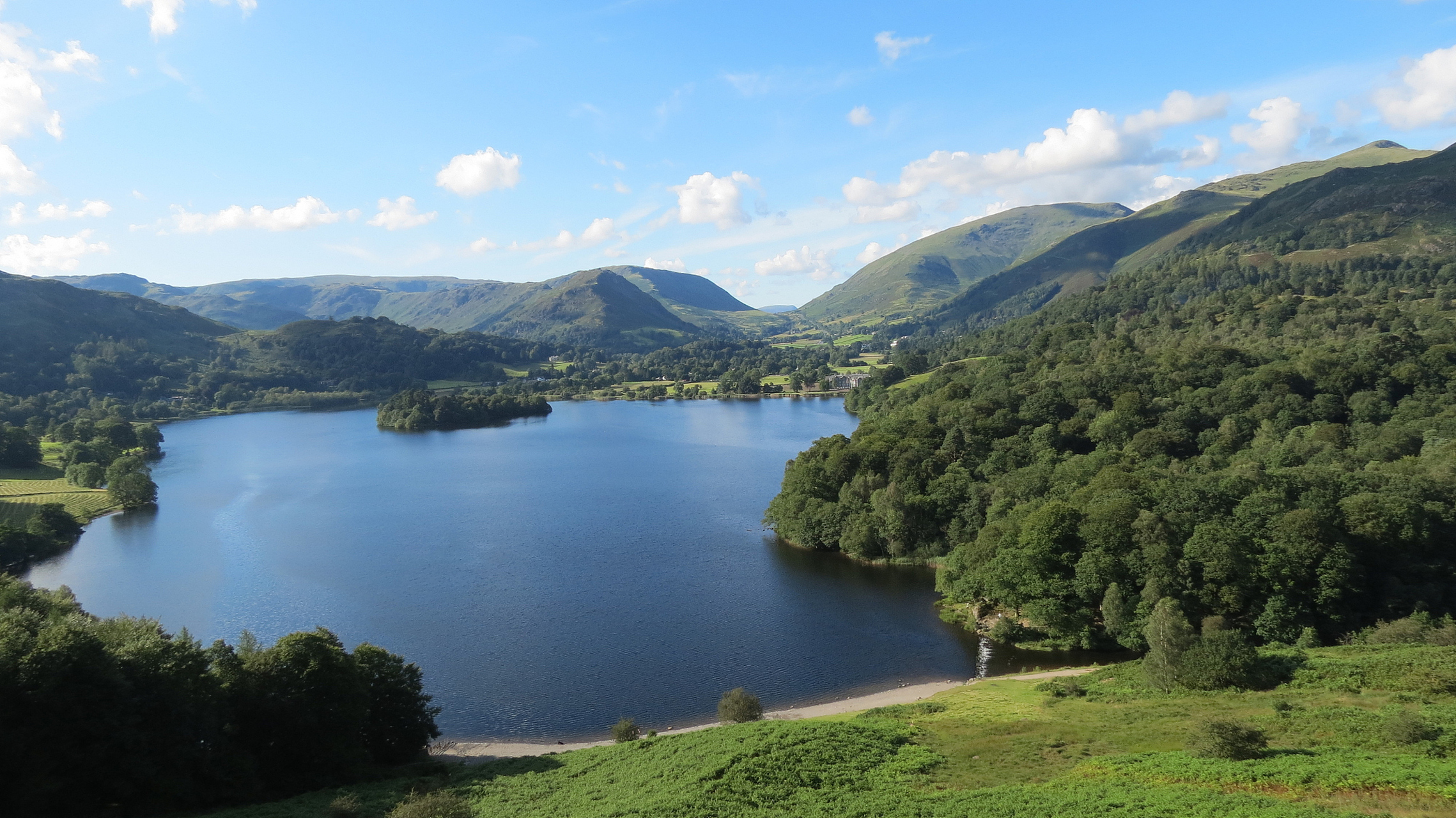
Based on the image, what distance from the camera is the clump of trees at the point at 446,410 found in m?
166

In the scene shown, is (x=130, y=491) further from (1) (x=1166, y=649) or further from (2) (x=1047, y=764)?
(1) (x=1166, y=649)

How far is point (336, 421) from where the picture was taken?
18062 centimetres

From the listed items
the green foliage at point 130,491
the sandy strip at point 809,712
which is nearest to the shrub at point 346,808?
the sandy strip at point 809,712

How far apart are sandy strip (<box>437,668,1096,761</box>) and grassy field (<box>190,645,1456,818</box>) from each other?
4188 millimetres

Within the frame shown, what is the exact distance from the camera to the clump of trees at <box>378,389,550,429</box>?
166250 millimetres

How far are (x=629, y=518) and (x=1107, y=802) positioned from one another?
6328 cm

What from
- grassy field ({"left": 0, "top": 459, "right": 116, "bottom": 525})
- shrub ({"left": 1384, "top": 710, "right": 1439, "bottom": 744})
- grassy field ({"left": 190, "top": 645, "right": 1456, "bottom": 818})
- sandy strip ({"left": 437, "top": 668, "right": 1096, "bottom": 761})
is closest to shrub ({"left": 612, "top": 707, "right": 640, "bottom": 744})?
sandy strip ({"left": 437, "top": 668, "right": 1096, "bottom": 761})

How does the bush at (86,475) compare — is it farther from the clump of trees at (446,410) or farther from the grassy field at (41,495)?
the clump of trees at (446,410)

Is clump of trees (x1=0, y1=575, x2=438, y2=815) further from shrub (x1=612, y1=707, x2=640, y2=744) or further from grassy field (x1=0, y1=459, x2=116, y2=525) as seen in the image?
grassy field (x1=0, y1=459, x2=116, y2=525)

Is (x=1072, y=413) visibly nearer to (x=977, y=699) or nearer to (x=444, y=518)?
(x=977, y=699)

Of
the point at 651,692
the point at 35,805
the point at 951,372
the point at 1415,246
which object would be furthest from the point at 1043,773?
the point at 1415,246

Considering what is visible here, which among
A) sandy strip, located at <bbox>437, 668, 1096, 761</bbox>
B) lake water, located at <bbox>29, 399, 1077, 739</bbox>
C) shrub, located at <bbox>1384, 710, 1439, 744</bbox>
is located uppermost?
shrub, located at <bbox>1384, 710, 1439, 744</bbox>

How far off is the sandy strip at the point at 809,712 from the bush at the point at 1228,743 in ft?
50.0

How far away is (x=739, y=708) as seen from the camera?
113 feet
